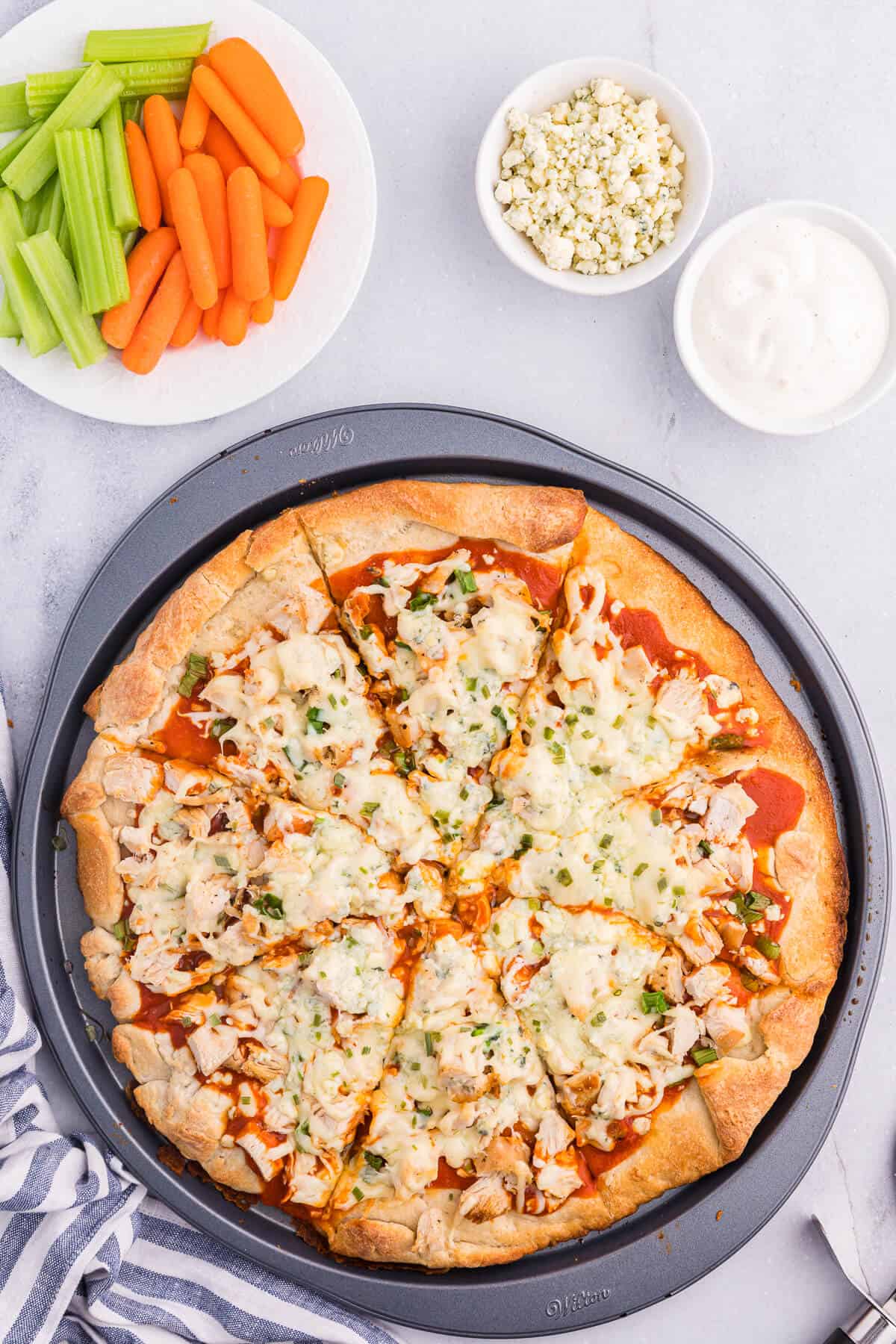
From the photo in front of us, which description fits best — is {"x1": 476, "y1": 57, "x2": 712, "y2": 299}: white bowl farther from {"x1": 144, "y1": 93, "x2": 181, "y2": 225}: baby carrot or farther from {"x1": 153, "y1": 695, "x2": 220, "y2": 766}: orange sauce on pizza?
{"x1": 153, "y1": 695, "x2": 220, "y2": 766}: orange sauce on pizza

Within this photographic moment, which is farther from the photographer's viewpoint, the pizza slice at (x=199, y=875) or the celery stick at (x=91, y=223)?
the celery stick at (x=91, y=223)

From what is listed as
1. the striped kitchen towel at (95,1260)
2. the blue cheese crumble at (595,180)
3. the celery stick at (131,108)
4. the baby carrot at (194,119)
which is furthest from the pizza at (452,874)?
the celery stick at (131,108)

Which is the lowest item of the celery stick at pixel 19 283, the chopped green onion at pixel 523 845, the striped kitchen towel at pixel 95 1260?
the striped kitchen towel at pixel 95 1260

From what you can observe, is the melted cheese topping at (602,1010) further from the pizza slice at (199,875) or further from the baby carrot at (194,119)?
the baby carrot at (194,119)

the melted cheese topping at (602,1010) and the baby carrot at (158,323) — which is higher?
the baby carrot at (158,323)

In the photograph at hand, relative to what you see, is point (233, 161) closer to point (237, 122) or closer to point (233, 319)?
point (237, 122)

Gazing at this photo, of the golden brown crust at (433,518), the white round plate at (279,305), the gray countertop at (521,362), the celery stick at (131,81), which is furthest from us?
the gray countertop at (521,362)
